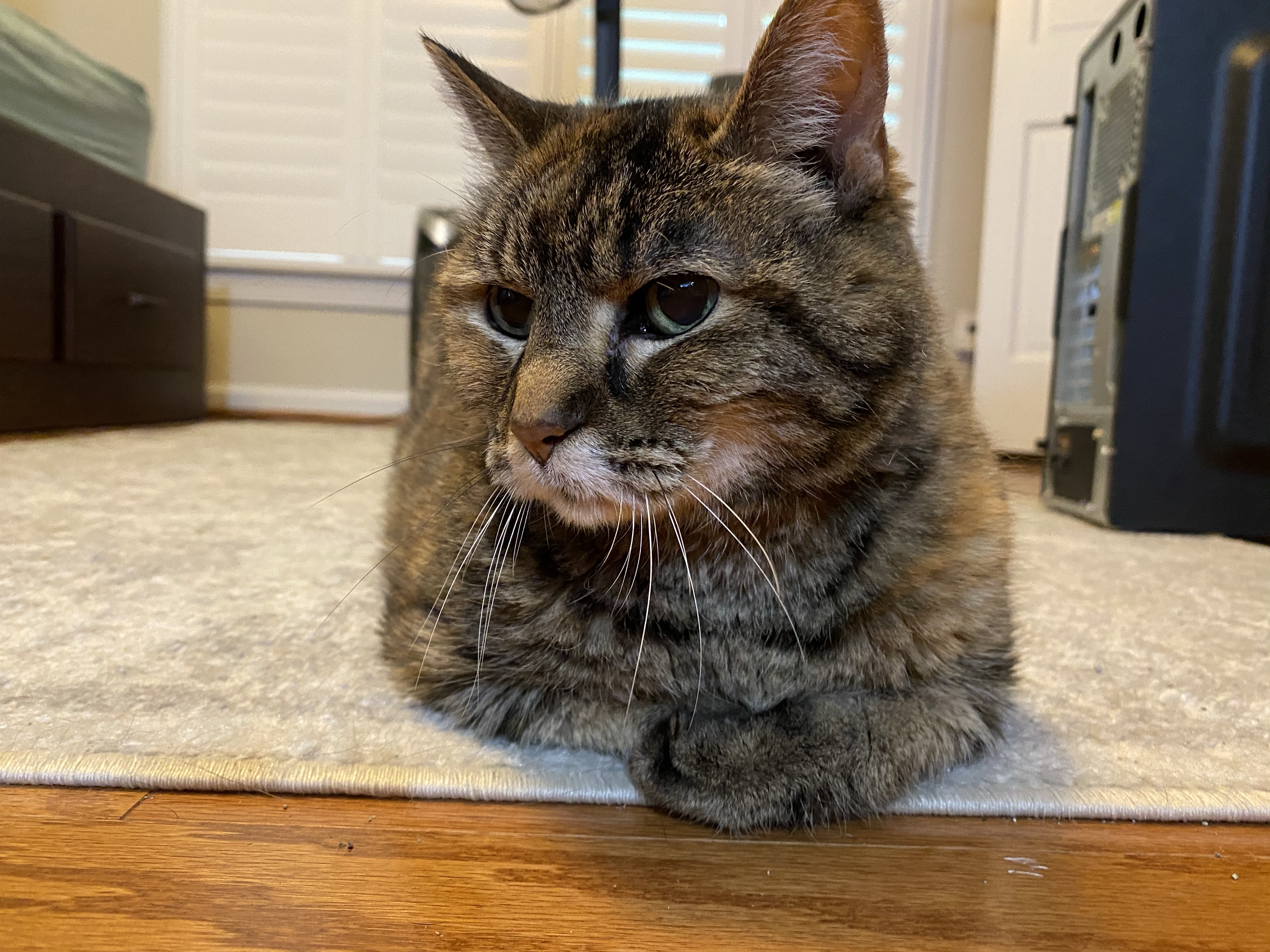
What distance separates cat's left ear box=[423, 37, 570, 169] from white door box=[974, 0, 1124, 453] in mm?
2562

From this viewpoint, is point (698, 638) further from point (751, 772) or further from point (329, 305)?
point (329, 305)

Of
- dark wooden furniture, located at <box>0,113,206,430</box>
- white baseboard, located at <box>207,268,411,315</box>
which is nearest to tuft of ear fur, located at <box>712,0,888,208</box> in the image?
dark wooden furniture, located at <box>0,113,206,430</box>

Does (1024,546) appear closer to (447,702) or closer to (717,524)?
(717,524)

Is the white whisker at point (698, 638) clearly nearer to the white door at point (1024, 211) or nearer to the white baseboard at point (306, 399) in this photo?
the white door at point (1024, 211)

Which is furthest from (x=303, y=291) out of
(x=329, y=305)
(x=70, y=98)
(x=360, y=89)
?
(x=70, y=98)

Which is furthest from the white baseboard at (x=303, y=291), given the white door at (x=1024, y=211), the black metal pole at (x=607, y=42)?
the white door at (x=1024, y=211)

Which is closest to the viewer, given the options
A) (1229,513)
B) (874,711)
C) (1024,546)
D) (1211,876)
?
(1211,876)

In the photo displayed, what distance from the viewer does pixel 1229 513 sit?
173 centimetres

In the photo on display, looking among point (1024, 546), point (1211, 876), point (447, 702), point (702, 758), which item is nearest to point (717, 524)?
point (702, 758)

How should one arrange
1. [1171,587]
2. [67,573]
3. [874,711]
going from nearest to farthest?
[874,711]
[67,573]
[1171,587]

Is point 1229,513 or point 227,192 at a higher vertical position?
point 227,192

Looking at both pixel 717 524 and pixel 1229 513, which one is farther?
pixel 1229 513

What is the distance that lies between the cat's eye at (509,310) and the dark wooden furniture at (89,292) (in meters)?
2.18

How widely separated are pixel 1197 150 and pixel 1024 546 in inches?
33.5
